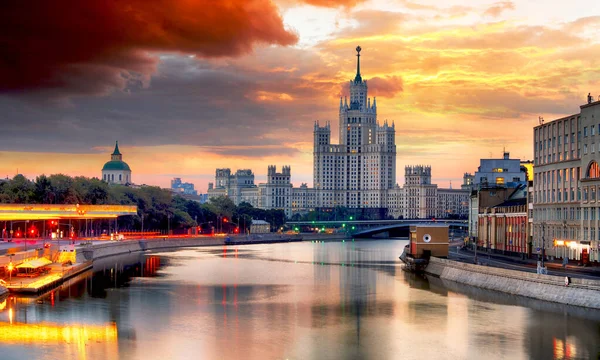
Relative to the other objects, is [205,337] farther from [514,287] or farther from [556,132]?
[556,132]

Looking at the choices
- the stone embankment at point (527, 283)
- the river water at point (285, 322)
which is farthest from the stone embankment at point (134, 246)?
the stone embankment at point (527, 283)

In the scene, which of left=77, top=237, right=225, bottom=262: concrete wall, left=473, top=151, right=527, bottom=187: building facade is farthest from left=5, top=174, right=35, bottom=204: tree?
left=473, top=151, right=527, bottom=187: building facade

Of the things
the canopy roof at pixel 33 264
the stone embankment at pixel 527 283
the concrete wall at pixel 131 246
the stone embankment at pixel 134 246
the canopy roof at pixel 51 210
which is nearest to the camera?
the stone embankment at pixel 527 283

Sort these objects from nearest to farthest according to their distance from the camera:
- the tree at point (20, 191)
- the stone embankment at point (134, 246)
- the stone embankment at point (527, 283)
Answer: the stone embankment at point (527, 283) < the stone embankment at point (134, 246) < the tree at point (20, 191)

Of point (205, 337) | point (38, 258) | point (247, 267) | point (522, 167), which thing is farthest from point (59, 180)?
point (205, 337)

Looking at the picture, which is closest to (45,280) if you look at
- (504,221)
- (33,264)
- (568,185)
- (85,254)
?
(33,264)

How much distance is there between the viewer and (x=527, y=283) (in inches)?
2928

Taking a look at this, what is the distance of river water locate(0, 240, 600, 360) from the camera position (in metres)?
52.3

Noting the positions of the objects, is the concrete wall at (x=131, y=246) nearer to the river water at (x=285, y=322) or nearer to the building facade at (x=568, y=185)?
the river water at (x=285, y=322)

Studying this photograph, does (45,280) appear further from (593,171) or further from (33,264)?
(593,171)

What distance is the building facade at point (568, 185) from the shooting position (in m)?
82.4

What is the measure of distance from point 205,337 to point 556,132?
53.2 meters

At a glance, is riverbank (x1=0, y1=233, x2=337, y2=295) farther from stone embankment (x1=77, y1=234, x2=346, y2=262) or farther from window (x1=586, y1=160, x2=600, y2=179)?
window (x1=586, y1=160, x2=600, y2=179)

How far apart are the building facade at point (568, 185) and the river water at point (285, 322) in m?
12.6
